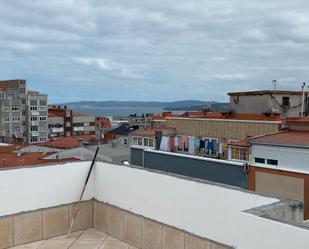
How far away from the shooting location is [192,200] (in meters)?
3.54

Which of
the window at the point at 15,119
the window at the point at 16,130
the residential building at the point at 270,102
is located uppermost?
the residential building at the point at 270,102

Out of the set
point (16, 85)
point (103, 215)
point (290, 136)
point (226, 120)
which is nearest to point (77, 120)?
point (16, 85)

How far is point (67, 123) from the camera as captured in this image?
81.9 meters

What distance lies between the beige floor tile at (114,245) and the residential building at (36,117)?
224 ft

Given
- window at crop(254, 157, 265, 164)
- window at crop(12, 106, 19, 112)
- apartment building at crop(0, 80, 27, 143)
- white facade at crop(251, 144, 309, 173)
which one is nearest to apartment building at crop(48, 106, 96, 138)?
apartment building at crop(0, 80, 27, 143)

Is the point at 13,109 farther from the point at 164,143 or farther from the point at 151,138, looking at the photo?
the point at 164,143

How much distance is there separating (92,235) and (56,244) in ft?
1.50

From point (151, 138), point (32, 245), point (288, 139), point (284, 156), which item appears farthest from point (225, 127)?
point (32, 245)

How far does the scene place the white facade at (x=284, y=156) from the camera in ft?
39.6

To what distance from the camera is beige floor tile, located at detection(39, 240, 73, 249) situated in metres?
4.05

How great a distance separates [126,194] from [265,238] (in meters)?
1.96

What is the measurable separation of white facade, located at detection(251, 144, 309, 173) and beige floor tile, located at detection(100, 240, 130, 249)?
29.4 feet

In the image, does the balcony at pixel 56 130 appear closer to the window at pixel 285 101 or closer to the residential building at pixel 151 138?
the residential building at pixel 151 138

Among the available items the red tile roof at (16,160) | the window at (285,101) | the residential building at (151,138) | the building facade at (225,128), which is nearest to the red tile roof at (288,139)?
the building facade at (225,128)
